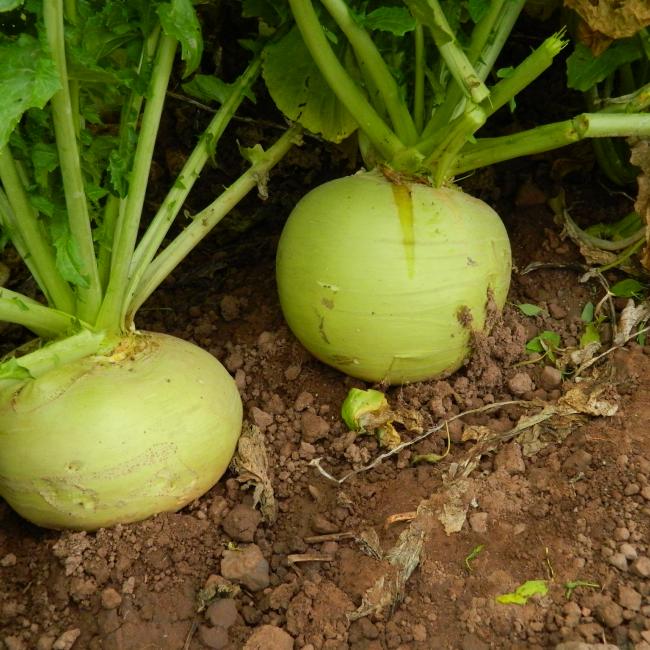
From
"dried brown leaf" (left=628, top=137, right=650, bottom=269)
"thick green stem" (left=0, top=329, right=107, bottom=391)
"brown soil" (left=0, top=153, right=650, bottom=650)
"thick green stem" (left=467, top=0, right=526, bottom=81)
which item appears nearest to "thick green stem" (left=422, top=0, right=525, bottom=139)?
"thick green stem" (left=467, top=0, right=526, bottom=81)

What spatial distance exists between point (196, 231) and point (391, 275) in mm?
609

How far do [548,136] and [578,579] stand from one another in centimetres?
114

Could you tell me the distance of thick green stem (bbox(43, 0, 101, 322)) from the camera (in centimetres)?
177

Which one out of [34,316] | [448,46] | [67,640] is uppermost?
[448,46]

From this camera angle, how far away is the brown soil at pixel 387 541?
179cm

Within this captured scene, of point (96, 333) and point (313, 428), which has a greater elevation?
point (96, 333)

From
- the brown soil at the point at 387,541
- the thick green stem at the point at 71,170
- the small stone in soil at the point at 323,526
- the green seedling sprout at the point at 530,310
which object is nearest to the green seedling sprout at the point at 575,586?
the brown soil at the point at 387,541

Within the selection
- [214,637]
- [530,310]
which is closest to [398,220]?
[530,310]

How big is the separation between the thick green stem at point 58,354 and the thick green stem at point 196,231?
0.16 m

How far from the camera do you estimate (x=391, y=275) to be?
2.26 metres

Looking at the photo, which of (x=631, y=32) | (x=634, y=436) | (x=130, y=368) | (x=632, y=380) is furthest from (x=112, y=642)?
(x=631, y=32)

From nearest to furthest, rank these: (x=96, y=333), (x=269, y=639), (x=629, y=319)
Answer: (x=269, y=639)
(x=96, y=333)
(x=629, y=319)

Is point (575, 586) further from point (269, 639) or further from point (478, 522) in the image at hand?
point (269, 639)

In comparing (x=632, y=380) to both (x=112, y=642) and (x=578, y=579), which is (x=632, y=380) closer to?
(x=578, y=579)
